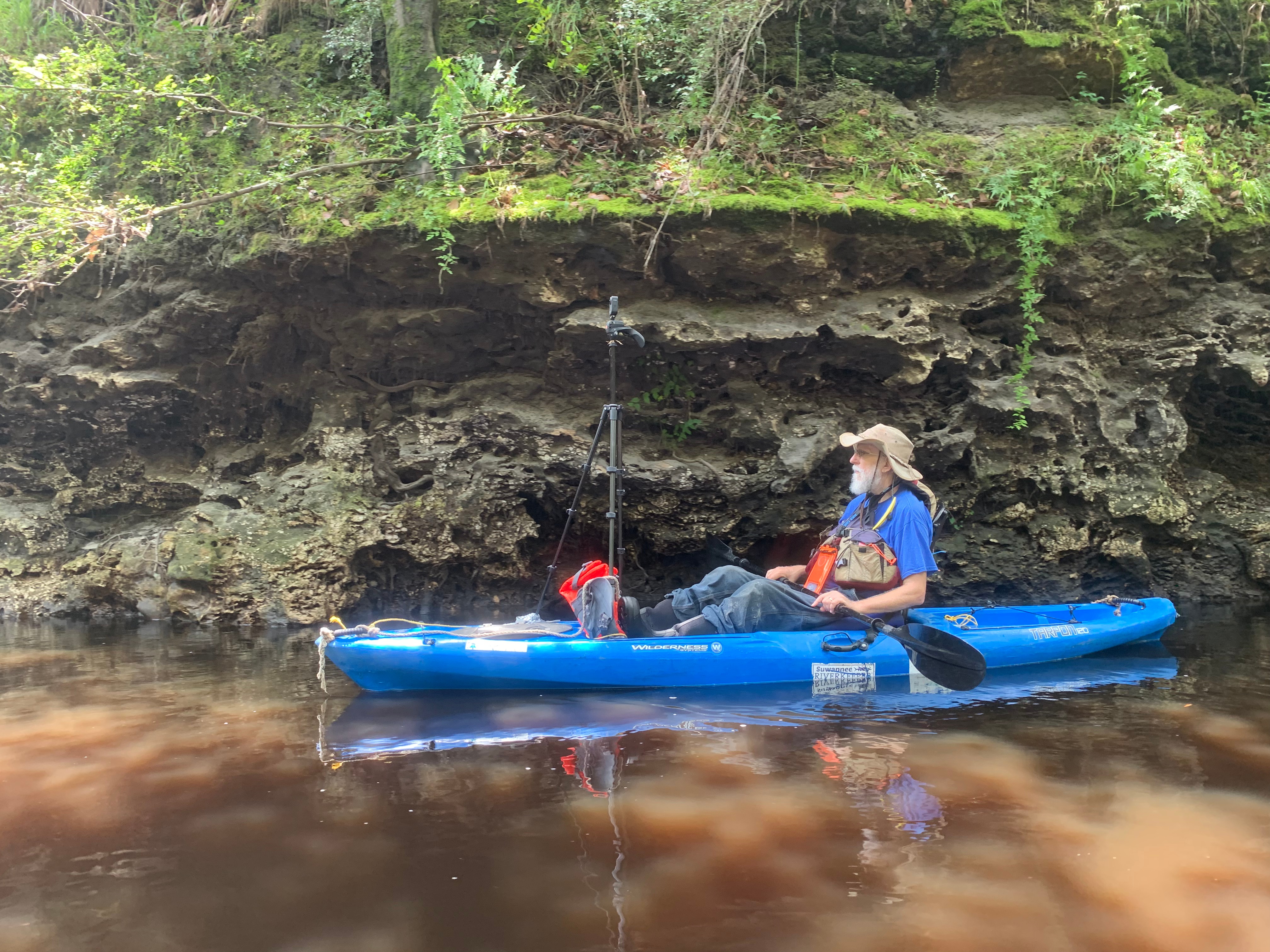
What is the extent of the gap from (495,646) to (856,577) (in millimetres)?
2115

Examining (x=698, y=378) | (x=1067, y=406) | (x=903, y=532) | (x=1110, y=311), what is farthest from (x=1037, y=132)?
(x=903, y=532)

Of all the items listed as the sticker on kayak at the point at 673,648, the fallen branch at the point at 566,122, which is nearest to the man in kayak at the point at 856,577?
the sticker on kayak at the point at 673,648

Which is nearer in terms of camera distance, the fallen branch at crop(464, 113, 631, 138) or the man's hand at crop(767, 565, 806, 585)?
the man's hand at crop(767, 565, 806, 585)

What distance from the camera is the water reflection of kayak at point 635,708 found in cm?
374

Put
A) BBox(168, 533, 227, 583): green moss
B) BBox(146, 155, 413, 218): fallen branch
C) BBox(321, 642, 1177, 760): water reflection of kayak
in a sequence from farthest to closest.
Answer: BBox(168, 533, 227, 583): green moss < BBox(146, 155, 413, 218): fallen branch < BBox(321, 642, 1177, 760): water reflection of kayak

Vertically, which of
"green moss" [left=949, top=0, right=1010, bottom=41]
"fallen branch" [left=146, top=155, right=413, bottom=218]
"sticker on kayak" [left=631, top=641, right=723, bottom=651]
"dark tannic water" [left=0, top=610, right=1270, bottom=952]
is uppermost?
"green moss" [left=949, top=0, right=1010, bottom=41]

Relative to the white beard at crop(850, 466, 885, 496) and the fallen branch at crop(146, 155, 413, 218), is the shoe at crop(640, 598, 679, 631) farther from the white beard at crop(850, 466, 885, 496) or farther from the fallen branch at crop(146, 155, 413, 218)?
the fallen branch at crop(146, 155, 413, 218)

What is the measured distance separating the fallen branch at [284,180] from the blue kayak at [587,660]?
3.83m

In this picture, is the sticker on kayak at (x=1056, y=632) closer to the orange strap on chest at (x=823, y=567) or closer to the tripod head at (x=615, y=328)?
the orange strap on chest at (x=823, y=567)

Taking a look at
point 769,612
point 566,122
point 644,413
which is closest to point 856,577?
point 769,612

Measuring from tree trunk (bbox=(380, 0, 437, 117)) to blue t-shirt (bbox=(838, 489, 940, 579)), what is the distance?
5.09 metres

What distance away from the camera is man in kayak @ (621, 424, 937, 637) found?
4.56 m

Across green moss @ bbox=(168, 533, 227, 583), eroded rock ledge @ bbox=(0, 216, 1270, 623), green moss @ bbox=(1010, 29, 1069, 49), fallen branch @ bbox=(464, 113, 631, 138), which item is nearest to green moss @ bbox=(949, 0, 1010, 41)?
green moss @ bbox=(1010, 29, 1069, 49)

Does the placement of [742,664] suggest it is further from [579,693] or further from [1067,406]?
[1067,406]
